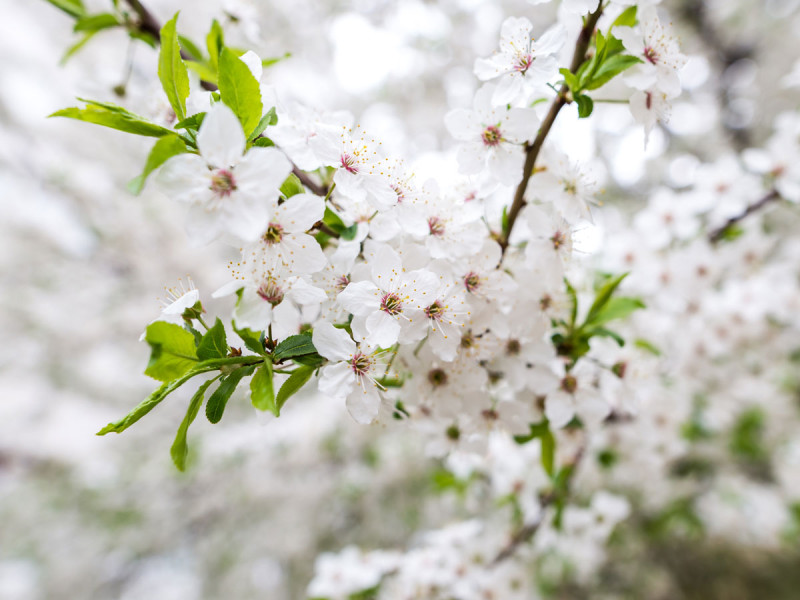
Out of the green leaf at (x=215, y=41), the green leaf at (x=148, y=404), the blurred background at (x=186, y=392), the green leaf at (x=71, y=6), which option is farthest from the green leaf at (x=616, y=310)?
the blurred background at (x=186, y=392)

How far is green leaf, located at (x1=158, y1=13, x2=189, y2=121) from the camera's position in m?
0.56

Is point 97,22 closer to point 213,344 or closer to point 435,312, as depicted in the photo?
point 213,344

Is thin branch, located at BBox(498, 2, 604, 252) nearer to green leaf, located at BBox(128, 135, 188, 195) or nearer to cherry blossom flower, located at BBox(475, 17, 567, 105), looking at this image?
cherry blossom flower, located at BBox(475, 17, 567, 105)

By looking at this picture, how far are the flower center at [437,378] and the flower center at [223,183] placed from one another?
405 millimetres

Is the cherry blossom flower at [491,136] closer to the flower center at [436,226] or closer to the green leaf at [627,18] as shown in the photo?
the flower center at [436,226]

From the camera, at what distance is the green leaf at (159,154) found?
0.50 m

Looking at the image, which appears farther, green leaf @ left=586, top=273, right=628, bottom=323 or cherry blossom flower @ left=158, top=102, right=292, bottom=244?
green leaf @ left=586, top=273, right=628, bottom=323

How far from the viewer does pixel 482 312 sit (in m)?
0.70

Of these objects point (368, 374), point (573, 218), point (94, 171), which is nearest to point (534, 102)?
point (573, 218)

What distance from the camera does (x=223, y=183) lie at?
1.63ft

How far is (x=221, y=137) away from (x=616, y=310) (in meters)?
0.72

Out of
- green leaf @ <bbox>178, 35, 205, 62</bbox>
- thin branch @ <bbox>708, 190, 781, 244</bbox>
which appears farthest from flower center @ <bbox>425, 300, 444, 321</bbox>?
thin branch @ <bbox>708, 190, 781, 244</bbox>

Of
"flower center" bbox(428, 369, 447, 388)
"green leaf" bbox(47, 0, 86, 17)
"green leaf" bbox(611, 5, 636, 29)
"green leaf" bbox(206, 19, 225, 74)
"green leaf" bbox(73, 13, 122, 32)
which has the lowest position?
"flower center" bbox(428, 369, 447, 388)

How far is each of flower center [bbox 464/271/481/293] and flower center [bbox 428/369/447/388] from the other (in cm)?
14
